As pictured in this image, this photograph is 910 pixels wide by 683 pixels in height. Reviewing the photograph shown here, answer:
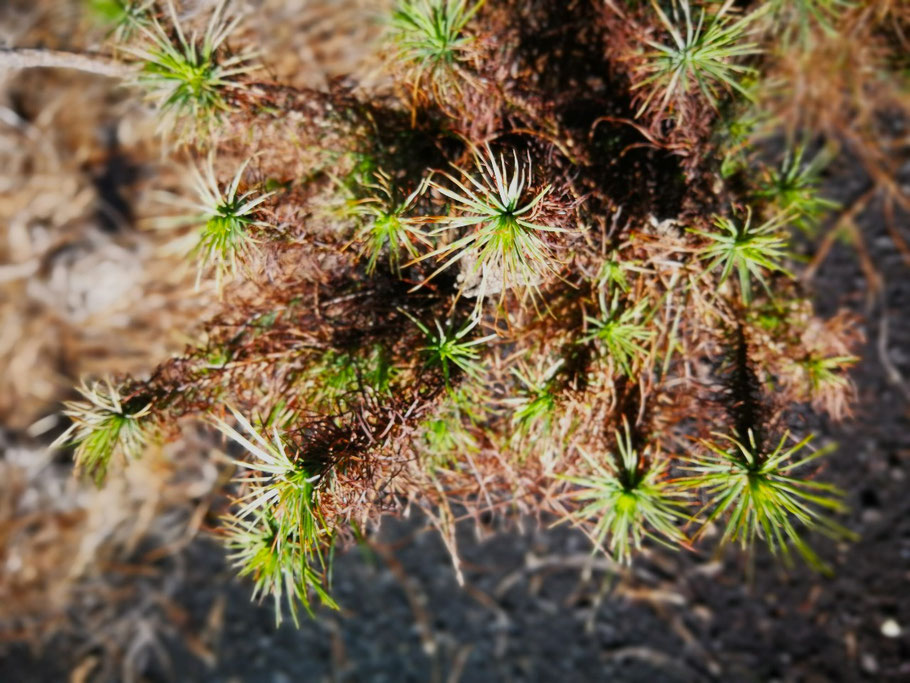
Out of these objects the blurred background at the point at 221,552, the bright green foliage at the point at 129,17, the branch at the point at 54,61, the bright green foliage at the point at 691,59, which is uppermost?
the bright green foliage at the point at 691,59

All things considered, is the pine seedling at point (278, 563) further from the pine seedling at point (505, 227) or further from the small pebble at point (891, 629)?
the small pebble at point (891, 629)

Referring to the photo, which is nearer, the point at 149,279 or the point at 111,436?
the point at 111,436

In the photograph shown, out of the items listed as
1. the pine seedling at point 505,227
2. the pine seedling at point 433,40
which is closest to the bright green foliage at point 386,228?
the pine seedling at point 505,227

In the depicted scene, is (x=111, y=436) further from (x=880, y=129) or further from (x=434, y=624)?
(x=880, y=129)

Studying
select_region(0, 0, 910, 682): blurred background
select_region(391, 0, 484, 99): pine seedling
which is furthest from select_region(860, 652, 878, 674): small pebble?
select_region(391, 0, 484, 99): pine seedling

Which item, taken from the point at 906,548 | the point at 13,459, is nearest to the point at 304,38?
the point at 13,459

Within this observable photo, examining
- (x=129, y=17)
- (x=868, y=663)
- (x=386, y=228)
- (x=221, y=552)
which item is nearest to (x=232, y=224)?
(x=386, y=228)
